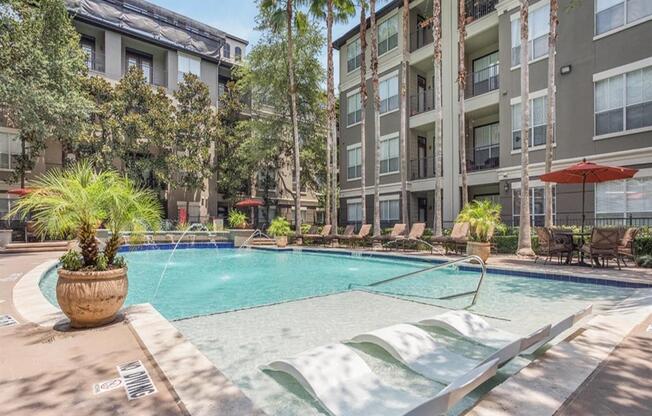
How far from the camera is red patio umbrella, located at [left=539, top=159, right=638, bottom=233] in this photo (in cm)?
974

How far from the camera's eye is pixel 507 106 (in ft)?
55.2

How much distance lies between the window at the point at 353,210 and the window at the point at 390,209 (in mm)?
1875

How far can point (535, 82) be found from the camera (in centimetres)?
1566

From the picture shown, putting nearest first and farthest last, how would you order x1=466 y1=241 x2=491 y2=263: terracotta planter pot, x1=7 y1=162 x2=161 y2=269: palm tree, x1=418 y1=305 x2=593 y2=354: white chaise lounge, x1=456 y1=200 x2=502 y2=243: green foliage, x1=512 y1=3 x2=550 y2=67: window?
x1=418 y1=305 x2=593 y2=354: white chaise lounge < x1=7 y1=162 x2=161 y2=269: palm tree < x1=466 y1=241 x2=491 y2=263: terracotta planter pot < x1=456 y1=200 x2=502 y2=243: green foliage < x1=512 y1=3 x2=550 y2=67: window

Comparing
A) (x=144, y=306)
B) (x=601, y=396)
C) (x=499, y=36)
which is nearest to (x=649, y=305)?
(x=601, y=396)

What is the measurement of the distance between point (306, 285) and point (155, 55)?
2462cm

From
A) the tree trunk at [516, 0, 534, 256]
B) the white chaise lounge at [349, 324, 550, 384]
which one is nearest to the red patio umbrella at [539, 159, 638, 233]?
the tree trunk at [516, 0, 534, 256]

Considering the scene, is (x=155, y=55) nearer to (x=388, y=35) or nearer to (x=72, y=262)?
(x=388, y=35)

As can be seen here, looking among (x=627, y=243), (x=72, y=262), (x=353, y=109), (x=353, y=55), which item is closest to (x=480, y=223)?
(x=627, y=243)

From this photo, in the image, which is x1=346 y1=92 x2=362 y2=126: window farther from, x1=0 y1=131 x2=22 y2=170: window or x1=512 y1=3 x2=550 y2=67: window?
x1=0 y1=131 x2=22 y2=170: window

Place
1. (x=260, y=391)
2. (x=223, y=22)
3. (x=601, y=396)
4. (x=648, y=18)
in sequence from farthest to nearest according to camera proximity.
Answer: (x=223, y=22) < (x=648, y=18) < (x=260, y=391) < (x=601, y=396)

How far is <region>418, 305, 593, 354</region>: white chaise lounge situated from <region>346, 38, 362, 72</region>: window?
23548 mm

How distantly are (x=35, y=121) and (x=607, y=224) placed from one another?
22377 mm

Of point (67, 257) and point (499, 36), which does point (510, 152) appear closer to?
point (499, 36)
